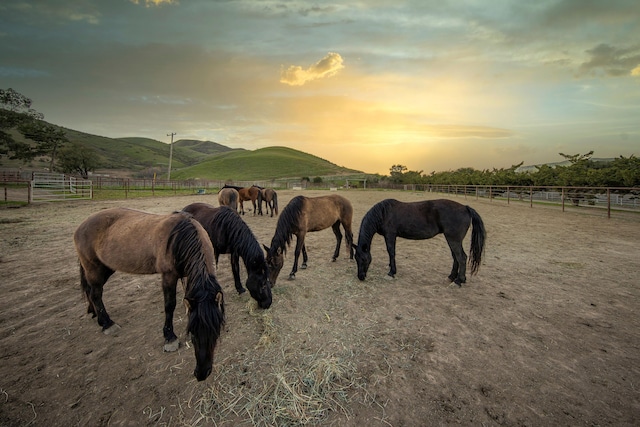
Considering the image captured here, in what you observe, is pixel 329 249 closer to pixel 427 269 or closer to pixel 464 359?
pixel 427 269

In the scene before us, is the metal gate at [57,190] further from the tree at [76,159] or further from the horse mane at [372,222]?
the tree at [76,159]

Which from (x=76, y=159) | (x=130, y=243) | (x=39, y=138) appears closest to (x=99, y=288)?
(x=130, y=243)

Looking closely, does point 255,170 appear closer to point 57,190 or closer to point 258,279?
point 57,190

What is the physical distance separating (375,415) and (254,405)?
1.12m

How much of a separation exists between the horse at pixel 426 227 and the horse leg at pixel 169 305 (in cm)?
342

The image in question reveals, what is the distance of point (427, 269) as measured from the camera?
236 inches

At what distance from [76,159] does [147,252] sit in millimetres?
65485

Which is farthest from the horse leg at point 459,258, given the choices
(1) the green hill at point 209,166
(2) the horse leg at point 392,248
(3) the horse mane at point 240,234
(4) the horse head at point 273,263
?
(1) the green hill at point 209,166

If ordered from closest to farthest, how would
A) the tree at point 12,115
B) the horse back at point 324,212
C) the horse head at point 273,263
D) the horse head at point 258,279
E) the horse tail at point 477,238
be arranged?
the horse head at point 258,279 < the horse head at point 273,263 < the horse tail at point 477,238 < the horse back at point 324,212 < the tree at point 12,115

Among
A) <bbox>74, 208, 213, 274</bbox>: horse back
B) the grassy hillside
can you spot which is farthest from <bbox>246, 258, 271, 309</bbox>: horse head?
the grassy hillside

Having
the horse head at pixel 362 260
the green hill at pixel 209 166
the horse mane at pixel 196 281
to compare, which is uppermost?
the green hill at pixel 209 166

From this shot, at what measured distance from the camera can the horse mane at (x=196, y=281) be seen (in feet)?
7.48

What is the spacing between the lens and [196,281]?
2.49 metres

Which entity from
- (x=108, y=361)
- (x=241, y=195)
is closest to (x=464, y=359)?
(x=108, y=361)
